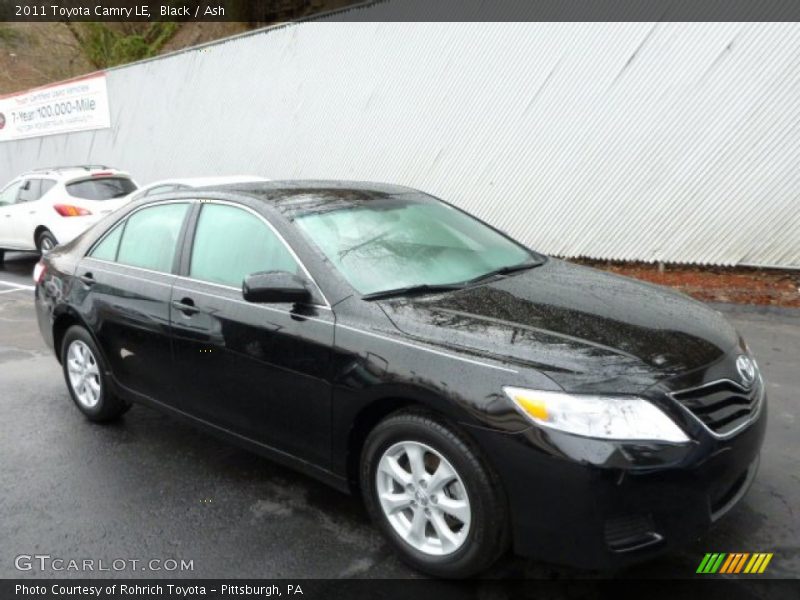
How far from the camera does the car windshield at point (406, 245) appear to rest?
11.3 ft

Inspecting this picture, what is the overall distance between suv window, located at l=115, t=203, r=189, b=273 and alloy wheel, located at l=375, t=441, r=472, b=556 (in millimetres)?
1914

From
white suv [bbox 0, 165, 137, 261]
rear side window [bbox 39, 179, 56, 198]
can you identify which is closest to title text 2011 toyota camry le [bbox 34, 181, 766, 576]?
white suv [bbox 0, 165, 137, 261]

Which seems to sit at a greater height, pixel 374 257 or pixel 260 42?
pixel 260 42

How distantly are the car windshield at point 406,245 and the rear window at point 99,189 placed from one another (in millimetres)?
8583

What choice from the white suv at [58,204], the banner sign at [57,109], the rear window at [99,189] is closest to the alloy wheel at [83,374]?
the white suv at [58,204]

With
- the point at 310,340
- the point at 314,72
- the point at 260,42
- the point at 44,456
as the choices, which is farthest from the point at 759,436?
the point at 260,42

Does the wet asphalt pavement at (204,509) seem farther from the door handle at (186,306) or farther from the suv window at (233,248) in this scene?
the suv window at (233,248)

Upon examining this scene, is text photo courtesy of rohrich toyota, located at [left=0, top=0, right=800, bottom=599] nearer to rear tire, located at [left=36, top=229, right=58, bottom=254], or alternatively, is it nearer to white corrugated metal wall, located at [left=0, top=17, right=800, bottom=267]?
white corrugated metal wall, located at [left=0, top=17, right=800, bottom=267]

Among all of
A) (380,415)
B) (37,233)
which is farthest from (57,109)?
(380,415)

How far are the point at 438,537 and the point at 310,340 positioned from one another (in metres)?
1.01

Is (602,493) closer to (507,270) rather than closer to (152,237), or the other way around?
(507,270)

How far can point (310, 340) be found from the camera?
3.21 meters

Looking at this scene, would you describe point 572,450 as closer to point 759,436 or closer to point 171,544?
point 759,436

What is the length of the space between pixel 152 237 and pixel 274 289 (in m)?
1.52
